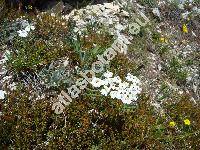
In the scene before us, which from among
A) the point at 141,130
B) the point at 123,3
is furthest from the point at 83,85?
the point at 123,3

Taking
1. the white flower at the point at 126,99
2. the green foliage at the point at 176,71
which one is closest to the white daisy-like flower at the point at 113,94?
the white flower at the point at 126,99

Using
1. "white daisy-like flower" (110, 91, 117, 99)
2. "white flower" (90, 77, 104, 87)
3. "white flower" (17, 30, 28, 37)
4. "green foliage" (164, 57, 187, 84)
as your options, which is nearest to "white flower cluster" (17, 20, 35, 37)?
"white flower" (17, 30, 28, 37)

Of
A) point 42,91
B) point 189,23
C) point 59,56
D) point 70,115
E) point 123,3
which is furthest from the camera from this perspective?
point 189,23

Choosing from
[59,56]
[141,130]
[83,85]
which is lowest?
[141,130]

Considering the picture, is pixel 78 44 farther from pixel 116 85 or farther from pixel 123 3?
pixel 123 3

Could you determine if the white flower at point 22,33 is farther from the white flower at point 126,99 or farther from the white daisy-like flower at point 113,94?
the white flower at point 126,99

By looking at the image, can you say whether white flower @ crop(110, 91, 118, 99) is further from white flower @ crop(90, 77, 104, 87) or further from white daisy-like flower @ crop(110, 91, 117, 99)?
white flower @ crop(90, 77, 104, 87)
